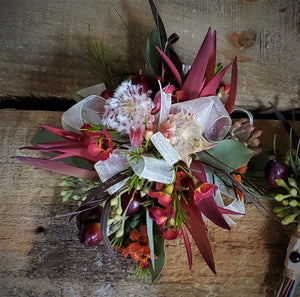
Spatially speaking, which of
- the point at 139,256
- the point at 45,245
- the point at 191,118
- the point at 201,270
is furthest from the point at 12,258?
the point at 191,118

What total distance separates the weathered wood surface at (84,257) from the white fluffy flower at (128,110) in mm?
331

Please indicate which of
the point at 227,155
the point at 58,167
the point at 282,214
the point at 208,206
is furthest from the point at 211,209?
the point at 58,167

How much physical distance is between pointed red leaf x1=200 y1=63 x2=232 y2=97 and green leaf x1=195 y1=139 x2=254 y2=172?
0.11 metres

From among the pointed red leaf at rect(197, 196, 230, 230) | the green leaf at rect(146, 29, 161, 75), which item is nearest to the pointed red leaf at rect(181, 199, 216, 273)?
the pointed red leaf at rect(197, 196, 230, 230)

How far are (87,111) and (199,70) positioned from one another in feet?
0.89

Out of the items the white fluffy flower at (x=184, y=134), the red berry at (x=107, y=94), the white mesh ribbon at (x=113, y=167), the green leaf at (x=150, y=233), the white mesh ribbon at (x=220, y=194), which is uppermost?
the red berry at (x=107, y=94)

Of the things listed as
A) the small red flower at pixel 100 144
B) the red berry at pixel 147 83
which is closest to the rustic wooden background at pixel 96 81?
the red berry at pixel 147 83

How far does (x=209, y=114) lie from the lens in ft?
2.56

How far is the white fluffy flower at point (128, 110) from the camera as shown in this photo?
28.6 inches

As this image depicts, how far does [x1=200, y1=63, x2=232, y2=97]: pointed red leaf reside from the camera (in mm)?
768

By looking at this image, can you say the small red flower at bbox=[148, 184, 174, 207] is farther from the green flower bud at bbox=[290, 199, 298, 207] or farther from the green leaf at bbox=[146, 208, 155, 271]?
the green flower bud at bbox=[290, 199, 298, 207]

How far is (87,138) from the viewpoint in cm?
76

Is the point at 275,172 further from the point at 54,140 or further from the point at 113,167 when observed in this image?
the point at 54,140

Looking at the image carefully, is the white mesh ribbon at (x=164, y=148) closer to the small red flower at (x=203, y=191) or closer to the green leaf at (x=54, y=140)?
the small red flower at (x=203, y=191)
